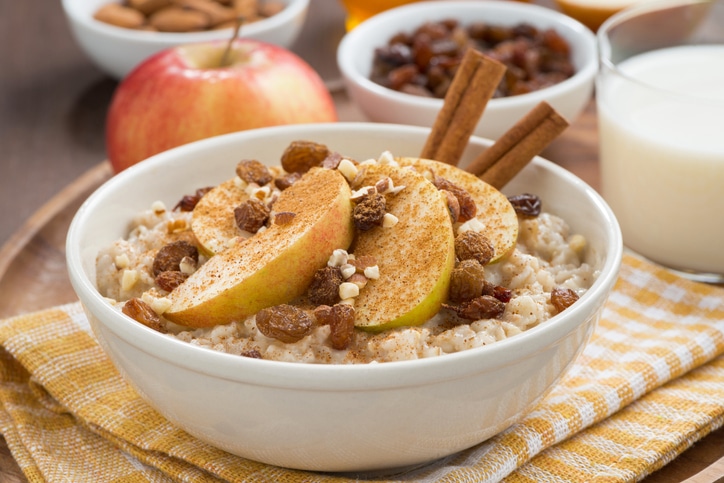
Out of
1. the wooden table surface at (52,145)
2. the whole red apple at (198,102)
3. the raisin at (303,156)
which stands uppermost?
the raisin at (303,156)

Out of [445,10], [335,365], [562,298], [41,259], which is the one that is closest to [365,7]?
[445,10]

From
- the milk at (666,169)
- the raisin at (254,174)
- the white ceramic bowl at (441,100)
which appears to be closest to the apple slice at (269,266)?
the raisin at (254,174)

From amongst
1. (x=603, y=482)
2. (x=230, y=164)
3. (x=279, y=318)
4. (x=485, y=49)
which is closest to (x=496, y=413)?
(x=603, y=482)

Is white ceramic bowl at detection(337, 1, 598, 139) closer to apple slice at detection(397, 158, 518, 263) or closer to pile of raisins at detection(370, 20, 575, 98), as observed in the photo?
pile of raisins at detection(370, 20, 575, 98)

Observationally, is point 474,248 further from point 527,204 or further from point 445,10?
point 445,10

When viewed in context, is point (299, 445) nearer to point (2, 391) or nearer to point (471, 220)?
point (471, 220)

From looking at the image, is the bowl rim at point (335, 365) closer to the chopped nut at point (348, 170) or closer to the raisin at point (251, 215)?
the raisin at point (251, 215)
